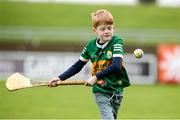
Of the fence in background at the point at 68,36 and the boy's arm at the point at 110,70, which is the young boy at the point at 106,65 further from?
the fence in background at the point at 68,36

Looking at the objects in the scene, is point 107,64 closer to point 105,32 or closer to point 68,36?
point 105,32

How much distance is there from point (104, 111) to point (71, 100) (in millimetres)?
8531

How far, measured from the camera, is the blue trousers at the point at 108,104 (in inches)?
343

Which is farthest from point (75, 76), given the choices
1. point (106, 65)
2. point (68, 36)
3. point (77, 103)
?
point (106, 65)

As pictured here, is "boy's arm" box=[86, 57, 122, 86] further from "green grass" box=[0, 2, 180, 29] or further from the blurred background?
"green grass" box=[0, 2, 180, 29]

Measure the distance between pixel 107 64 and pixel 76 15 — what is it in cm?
3216

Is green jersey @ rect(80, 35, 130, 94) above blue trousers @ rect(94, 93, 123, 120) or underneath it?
above

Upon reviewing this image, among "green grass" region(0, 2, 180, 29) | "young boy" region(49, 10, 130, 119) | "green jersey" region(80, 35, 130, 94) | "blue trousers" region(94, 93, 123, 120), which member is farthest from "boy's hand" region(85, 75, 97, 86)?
"green grass" region(0, 2, 180, 29)

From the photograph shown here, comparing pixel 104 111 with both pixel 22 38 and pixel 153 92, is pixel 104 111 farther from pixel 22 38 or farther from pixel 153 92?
pixel 22 38

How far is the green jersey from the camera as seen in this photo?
8.70 m

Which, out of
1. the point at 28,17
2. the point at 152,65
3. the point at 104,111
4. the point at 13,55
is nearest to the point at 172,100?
the point at 152,65

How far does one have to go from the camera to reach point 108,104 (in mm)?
8773

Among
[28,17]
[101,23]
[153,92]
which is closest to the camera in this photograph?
[101,23]

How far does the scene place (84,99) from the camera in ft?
57.1
